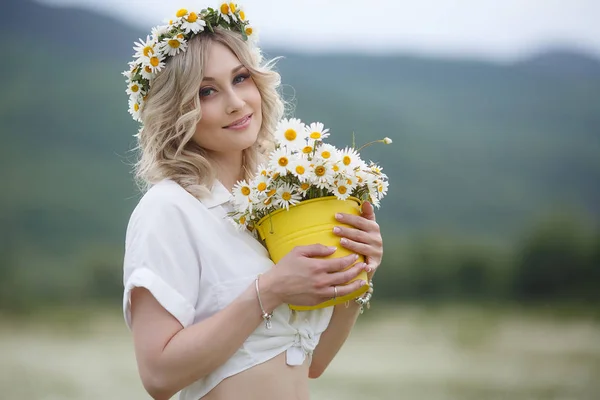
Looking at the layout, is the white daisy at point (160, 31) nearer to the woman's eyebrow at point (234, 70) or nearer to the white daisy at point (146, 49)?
the white daisy at point (146, 49)

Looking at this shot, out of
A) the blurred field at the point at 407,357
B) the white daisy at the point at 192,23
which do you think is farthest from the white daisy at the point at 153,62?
the blurred field at the point at 407,357

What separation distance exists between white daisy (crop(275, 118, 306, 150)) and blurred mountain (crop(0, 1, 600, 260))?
35.5 ft

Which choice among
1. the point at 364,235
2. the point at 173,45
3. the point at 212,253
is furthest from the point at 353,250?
the point at 173,45

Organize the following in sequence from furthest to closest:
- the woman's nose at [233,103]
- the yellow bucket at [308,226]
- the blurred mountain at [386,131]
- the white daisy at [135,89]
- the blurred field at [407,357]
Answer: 1. the blurred mountain at [386,131]
2. the blurred field at [407,357]
3. the white daisy at [135,89]
4. the woman's nose at [233,103]
5. the yellow bucket at [308,226]

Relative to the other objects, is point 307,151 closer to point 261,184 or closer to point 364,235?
point 261,184

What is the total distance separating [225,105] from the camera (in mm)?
2225

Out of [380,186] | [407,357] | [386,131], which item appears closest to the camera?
[380,186]

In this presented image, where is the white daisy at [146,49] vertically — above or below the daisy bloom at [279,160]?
above

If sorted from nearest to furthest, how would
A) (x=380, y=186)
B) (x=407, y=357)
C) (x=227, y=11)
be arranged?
(x=380, y=186) → (x=227, y=11) → (x=407, y=357)

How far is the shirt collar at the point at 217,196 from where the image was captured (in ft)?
7.07

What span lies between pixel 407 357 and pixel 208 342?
10376mm

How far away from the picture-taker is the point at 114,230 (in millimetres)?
13484

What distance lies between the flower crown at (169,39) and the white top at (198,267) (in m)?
0.39

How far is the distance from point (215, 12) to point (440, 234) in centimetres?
1212
